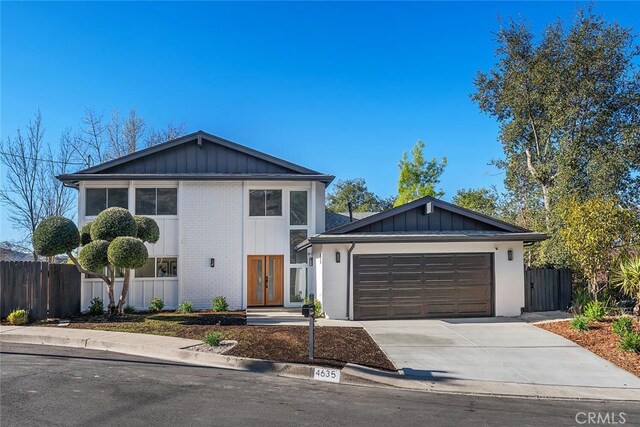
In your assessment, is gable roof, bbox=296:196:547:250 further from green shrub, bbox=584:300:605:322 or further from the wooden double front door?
the wooden double front door

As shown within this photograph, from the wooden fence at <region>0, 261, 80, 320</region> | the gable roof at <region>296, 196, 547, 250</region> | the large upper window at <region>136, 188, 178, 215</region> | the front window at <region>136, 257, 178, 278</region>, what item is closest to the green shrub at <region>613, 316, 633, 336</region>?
the gable roof at <region>296, 196, 547, 250</region>

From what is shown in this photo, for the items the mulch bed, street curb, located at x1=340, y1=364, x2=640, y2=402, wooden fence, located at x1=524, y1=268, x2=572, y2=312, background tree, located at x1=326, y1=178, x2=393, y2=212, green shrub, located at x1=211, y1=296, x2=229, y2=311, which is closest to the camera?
street curb, located at x1=340, y1=364, x2=640, y2=402

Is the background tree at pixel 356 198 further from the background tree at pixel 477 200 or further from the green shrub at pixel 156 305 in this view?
the green shrub at pixel 156 305

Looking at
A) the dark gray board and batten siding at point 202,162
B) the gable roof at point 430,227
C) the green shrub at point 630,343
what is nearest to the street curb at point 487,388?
the green shrub at point 630,343

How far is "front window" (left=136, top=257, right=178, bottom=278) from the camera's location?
17031 millimetres

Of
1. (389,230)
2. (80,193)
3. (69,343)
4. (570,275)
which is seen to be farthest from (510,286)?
(80,193)

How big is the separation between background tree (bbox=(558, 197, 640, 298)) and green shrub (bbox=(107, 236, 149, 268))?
12.2 meters

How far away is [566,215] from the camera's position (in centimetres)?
1490

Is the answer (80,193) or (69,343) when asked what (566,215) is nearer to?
(69,343)

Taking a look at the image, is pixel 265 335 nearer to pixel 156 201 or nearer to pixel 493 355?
pixel 493 355

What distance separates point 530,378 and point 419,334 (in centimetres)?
359

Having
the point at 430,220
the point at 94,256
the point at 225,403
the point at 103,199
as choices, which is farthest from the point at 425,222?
the point at 103,199

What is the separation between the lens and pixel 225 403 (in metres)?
6.38

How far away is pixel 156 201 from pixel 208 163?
2281mm
